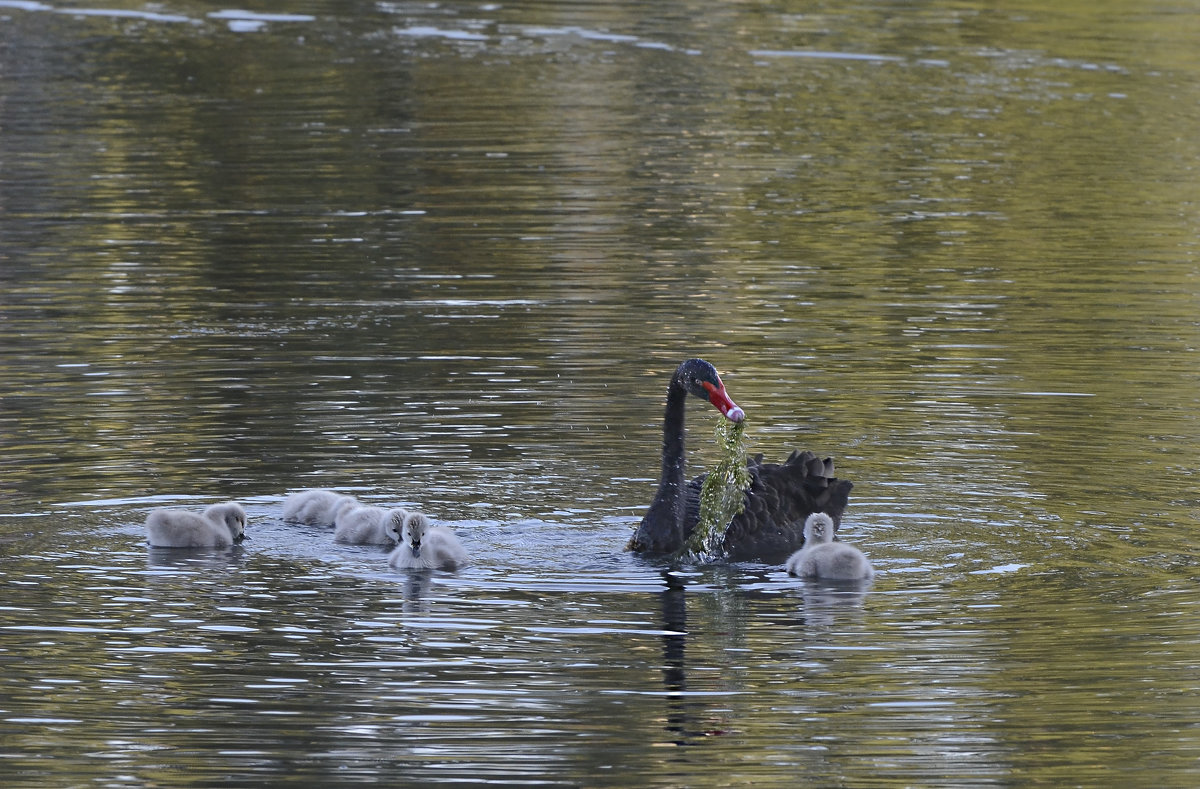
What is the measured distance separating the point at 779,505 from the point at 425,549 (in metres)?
2.13

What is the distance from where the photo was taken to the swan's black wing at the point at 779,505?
11.7 meters

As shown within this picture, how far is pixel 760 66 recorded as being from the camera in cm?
3703

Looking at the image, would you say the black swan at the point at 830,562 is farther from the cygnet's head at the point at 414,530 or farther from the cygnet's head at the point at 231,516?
the cygnet's head at the point at 231,516

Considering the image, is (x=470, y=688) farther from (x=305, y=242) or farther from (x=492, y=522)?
(x=305, y=242)

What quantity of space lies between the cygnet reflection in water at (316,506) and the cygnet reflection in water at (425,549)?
2.67 ft

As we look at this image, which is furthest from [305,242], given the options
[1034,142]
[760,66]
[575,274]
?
[760,66]

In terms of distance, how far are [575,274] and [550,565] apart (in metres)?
9.74

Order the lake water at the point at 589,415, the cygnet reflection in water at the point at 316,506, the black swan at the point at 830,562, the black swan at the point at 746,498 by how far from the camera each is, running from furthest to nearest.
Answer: the cygnet reflection in water at the point at 316,506, the black swan at the point at 746,498, the black swan at the point at 830,562, the lake water at the point at 589,415

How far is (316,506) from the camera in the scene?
12195mm

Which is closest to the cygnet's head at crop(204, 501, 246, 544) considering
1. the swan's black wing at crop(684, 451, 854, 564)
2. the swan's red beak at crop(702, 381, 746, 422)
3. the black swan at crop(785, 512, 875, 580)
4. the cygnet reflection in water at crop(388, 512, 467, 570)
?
the cygnet reflection in water at crop(388, 512, 467, 570)

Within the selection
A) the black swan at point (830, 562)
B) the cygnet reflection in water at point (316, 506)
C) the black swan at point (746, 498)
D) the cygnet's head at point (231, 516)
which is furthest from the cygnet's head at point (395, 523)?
the black swan at point (830, 562)

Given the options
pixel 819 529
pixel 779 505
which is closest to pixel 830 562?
pixel 819 529

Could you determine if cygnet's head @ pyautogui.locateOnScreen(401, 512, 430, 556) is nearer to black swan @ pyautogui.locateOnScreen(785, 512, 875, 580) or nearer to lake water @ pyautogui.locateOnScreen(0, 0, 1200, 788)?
lake water @ pyautogui.locateOnScreen(0, 0, 1200, 788)

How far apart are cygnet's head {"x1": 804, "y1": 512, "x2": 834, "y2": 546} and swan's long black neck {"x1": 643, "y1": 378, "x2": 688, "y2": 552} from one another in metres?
0.70
